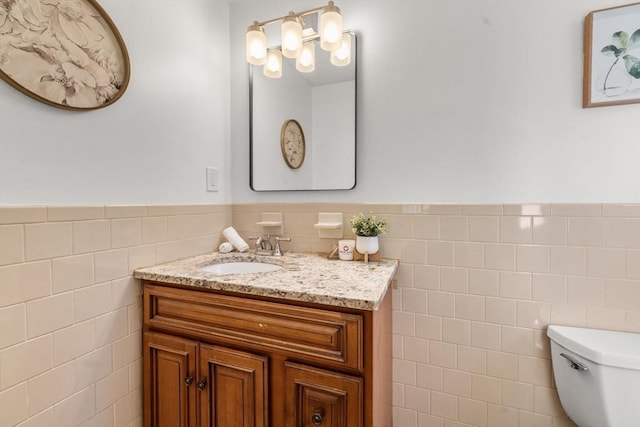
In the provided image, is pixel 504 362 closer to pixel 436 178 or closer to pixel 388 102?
pixel 436 178

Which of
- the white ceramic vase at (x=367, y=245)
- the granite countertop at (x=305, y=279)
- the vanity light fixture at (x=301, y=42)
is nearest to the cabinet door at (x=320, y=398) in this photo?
the granite countertop at (x=305, y=279)

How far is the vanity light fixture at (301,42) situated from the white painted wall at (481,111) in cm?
13

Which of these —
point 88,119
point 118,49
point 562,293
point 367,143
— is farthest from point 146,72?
point 562,293

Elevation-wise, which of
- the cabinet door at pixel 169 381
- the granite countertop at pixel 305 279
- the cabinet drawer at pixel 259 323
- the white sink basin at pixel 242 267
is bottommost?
the cabinet door at pixel 169 381

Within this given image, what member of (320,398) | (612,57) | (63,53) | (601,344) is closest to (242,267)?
(320,398)

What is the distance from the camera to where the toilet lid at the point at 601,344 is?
876 mm

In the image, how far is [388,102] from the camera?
135cm

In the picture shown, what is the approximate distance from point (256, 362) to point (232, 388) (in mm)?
147

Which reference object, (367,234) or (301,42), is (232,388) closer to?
(367,234)

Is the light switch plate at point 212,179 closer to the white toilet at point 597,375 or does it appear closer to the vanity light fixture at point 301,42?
the vanity light fixture at point 301,42

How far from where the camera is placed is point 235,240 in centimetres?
152

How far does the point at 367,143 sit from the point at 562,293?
97cm

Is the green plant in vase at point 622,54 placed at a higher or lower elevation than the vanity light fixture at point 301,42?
lower

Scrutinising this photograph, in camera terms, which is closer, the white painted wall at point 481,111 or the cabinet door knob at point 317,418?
the cabinet door knob at point 317,418
